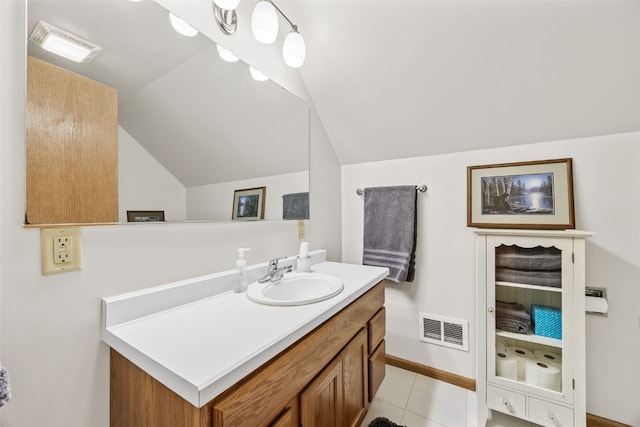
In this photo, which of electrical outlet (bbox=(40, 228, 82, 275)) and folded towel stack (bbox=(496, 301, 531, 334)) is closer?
electrical outlet (bbox=(40, 228, 82, 275))

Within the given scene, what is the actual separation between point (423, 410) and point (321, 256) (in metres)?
1.06

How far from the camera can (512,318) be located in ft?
4.51

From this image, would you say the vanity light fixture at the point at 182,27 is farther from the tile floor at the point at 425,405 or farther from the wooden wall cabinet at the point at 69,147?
the tile floor at the point at 425,405

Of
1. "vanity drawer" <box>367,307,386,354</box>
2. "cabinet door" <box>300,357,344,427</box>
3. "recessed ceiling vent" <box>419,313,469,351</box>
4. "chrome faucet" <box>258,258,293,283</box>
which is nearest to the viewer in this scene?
"cabinet door" <box>300,357,344,427</box>

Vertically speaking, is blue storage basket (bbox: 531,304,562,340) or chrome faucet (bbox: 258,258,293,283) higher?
chrome faucet (bbox: 258,258,293,283)

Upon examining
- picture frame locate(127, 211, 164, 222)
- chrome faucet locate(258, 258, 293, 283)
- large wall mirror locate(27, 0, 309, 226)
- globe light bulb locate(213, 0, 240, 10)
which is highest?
globe light bulb locate(213, 0, 240, 10)

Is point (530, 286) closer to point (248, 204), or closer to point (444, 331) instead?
point (444, 331)

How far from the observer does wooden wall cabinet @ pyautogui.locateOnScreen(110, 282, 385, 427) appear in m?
0.60

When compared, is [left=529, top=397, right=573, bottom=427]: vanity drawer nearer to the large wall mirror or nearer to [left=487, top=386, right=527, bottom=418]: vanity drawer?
[left=487, top=386, right=527, bottom=418]: vanity drawer

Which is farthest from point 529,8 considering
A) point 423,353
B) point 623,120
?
point 423,353

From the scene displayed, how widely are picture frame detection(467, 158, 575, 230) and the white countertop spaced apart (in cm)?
105

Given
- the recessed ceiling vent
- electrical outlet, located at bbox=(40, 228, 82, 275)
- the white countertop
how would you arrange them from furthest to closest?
the recessed ceiling vent → electrical outlet, located at bbox=(40, 228, 82, 275) → the white countertop

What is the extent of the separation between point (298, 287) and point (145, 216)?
72 centimetres

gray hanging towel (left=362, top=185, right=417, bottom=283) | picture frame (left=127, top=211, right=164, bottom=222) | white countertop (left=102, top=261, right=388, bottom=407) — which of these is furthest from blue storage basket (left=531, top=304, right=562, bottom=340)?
picture frame (left=127, top=211, right=164, bottom=222)
